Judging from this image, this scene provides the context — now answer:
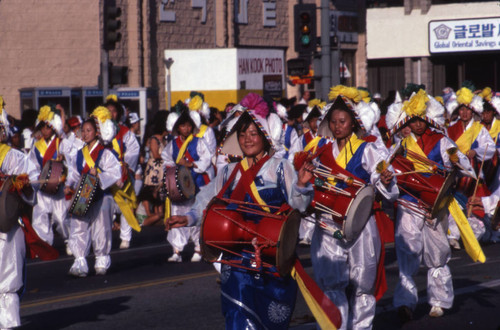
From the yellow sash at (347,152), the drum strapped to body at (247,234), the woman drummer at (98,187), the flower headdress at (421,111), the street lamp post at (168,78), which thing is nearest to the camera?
the drum strapped to body at (247,234)

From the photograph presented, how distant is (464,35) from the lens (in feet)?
136

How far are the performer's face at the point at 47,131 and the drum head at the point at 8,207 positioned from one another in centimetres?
695

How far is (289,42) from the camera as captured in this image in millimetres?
34438

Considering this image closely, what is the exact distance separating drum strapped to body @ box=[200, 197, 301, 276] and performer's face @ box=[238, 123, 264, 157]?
458 millimetres

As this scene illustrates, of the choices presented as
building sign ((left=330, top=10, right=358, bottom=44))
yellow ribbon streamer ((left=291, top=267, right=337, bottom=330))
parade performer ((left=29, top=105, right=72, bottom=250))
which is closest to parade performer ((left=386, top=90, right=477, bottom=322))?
yellow ribbon streamer ((left=291, top=267, right=337, bottom=330))

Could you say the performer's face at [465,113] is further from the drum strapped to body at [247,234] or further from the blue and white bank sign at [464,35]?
the blue and white bank sign at [464,35]

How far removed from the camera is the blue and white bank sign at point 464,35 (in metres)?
40.7

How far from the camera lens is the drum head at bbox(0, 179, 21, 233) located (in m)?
8.27

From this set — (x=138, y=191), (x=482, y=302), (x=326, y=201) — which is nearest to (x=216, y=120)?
(x=138, y=191)

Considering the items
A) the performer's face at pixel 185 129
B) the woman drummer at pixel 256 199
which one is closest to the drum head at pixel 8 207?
the woman drummer at pixel 256 199

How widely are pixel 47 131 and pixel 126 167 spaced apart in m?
2.35

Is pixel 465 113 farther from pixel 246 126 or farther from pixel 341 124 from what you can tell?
pixel 246 126

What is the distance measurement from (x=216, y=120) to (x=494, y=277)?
914 cm

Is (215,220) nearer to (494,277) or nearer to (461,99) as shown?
(494,277)
